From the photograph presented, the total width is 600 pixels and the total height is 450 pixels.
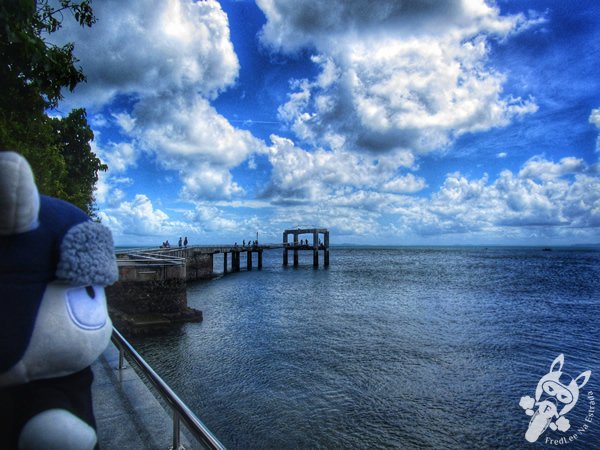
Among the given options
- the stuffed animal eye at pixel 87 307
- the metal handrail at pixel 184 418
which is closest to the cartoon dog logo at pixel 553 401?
the metal handrail at pixel 184 418

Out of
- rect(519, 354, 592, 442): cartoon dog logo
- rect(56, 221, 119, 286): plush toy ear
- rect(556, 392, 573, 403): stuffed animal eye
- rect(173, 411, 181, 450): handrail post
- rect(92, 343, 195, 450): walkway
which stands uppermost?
rect(56, 221, 119, 286): plush toy ear

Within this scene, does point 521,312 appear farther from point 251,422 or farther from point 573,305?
point 251,422

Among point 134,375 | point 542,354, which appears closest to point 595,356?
point 542,354

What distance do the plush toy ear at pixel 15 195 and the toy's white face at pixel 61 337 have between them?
391mm

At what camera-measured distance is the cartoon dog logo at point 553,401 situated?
914cm

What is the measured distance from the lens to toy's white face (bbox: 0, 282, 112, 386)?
2012 millimetres

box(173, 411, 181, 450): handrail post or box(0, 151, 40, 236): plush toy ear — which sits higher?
box(0, 151, 40, 236): plush toy ear

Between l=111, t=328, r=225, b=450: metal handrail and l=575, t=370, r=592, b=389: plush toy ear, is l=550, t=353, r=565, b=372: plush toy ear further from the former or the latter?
l=111, t=328, r=225, b=450: metal handrail

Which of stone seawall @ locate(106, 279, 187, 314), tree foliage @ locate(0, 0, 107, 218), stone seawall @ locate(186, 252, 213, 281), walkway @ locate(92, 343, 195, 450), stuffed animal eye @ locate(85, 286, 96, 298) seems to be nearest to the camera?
stuffed animal eye @ locate(85, 286, 96, 298)

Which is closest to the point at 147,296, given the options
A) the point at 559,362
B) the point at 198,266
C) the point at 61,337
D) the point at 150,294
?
the point at 150,294

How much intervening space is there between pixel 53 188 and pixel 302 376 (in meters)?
10.3

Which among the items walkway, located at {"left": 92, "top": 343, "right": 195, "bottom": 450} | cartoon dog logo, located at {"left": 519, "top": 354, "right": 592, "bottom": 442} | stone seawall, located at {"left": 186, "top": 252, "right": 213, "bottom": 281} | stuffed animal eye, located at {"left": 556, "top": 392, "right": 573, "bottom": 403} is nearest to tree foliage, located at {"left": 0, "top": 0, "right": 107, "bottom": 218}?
walkway, located at {"left": 92, "top": 343, "right": 195, "bottom": 450}

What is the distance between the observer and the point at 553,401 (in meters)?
10.8

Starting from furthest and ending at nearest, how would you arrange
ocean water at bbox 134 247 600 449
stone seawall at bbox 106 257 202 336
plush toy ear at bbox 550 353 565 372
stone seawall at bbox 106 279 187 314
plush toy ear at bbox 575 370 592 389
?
stone seawall at bbox 106 279 187 314 → stone seawall at bbox 106 257 202 336 → plush toy ear at bbox 550 353 565 372 → plush toy ear at bbox 575 370 592 389 → ocean water at bbox 134 247 600 449
